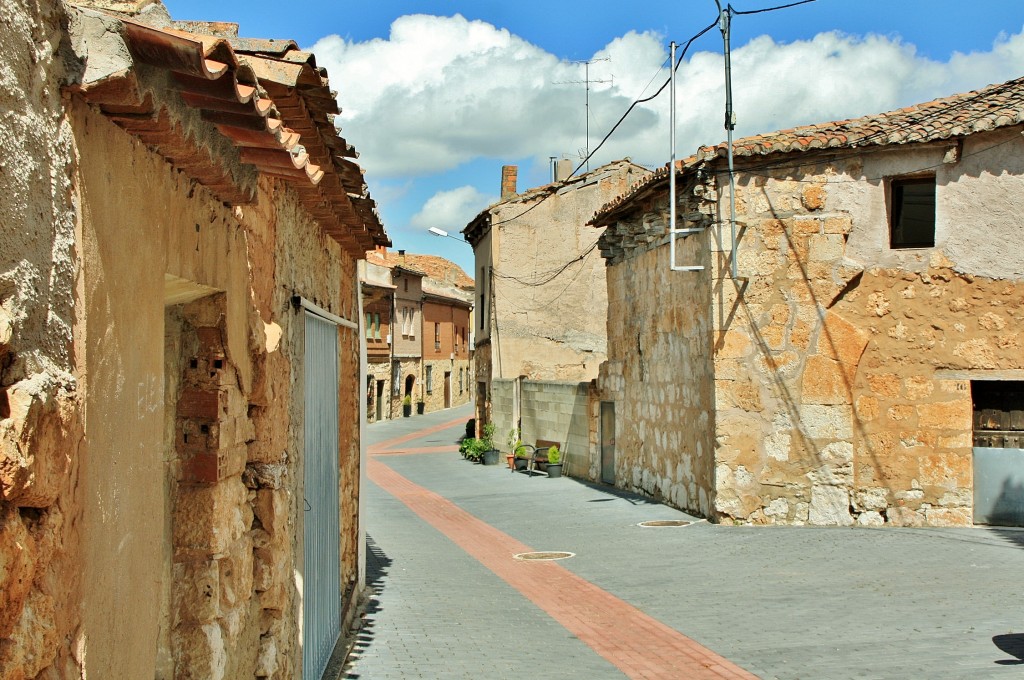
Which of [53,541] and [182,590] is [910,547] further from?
[53,541]

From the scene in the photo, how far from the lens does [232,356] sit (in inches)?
159

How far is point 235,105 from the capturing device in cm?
296

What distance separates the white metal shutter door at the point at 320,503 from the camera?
6.19 metres

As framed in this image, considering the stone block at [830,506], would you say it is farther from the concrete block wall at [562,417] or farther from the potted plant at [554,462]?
the potted plant at [554,462]

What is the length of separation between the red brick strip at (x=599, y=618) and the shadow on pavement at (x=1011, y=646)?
1903 mm

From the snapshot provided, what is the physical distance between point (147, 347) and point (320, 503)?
4.24 metres

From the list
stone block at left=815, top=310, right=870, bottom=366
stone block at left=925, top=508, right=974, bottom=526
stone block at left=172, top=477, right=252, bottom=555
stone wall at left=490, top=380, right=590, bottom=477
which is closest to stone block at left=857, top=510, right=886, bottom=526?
stone block at left=925, top=508, right=974, bottom=526

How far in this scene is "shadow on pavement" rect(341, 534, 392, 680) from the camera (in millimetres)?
8030

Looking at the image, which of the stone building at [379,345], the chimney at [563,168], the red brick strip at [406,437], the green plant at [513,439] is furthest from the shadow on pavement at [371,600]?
the stone building at [379,345]

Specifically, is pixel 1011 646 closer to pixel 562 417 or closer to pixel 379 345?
pixel 562 417

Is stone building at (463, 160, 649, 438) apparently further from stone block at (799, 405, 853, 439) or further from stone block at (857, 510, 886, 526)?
stone block at (857, 510, 886, 526)

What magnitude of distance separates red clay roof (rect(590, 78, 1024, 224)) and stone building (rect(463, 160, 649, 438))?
1350 centimetres

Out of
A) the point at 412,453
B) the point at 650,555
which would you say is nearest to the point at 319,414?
the point at 650,555

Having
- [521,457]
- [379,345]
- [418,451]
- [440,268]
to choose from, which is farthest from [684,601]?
[440,268]
